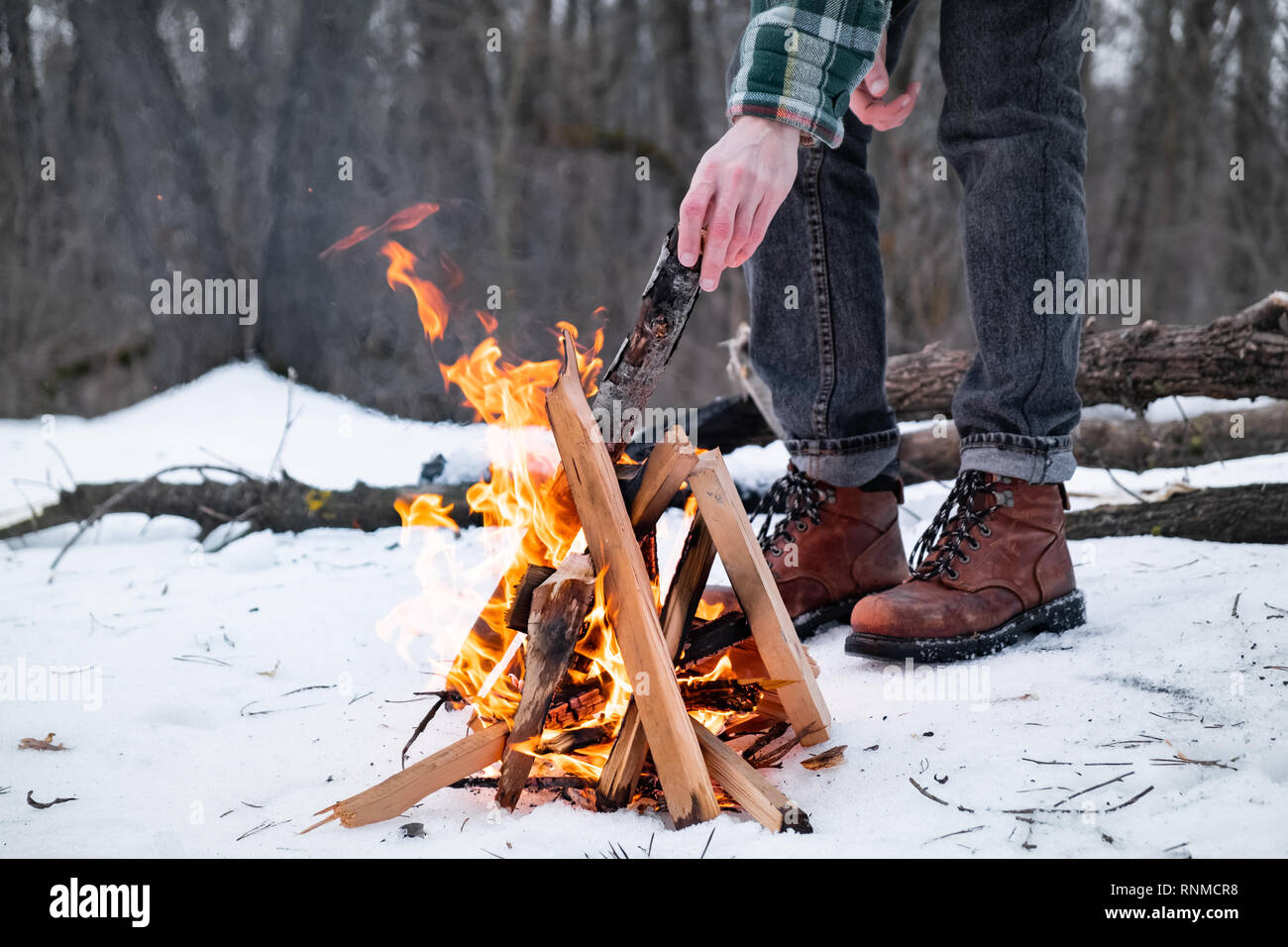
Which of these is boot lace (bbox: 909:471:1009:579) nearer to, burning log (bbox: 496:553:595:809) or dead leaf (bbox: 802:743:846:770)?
dead leaf (bbox: 802:743:846:770)

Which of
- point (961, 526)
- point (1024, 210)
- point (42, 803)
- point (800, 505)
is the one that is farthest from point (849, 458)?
point (42, 803)

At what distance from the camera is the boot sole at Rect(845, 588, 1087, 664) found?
1.82 meters

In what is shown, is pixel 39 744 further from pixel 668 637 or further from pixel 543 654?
pixel 668 637

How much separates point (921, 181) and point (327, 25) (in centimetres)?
432

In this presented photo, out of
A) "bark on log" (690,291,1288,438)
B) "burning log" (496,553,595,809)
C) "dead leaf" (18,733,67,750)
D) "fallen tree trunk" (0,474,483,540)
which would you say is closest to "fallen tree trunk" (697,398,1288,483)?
"bark on log" (690,291,1288,438)

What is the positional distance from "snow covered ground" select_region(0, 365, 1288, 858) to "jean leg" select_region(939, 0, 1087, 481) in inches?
19.0

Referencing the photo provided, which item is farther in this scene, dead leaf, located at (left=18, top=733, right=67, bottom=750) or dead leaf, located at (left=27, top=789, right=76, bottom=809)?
dead leaf, located at (left=18, top=733, right=67, bottom=750)

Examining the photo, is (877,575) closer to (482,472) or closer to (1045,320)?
(1045,320)

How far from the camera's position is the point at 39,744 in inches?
63.1

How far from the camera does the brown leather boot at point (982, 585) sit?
184 cm

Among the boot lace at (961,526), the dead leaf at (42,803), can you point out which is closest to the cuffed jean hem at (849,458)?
the boot lace at (961,526)

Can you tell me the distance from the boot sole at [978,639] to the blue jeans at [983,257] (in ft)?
0.97

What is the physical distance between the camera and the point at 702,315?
11.7 m
